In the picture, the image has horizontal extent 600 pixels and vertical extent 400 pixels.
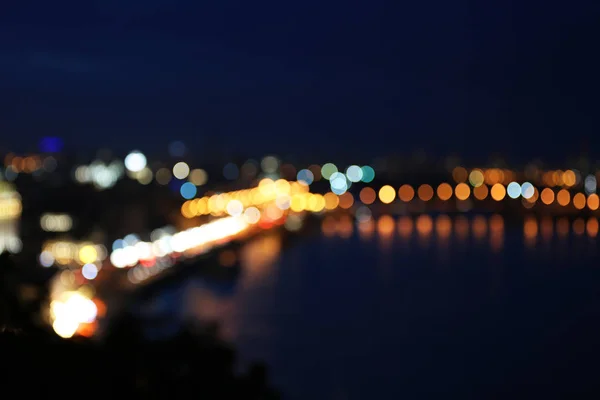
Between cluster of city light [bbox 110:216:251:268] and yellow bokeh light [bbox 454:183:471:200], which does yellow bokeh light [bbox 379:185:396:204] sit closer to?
yellow bokeh light [bbox 454:183:471:200]

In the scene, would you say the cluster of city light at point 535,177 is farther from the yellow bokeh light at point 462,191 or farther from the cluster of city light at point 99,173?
the cluster of city light at point 99,173

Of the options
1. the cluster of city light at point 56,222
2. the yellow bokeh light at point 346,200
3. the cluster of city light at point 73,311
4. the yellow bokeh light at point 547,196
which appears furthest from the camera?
the yellow bokeh light at point 346,200

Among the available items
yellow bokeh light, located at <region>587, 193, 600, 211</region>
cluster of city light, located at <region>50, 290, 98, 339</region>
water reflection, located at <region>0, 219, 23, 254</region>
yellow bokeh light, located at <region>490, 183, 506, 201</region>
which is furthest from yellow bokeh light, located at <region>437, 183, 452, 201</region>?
cluster of city light, located at <region>50, 290, 98, 339</region>

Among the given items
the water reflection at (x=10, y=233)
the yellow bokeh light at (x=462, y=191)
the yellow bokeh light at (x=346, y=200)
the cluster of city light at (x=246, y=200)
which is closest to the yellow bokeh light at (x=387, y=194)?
the yellow bokeh light at (x=346, y=200)

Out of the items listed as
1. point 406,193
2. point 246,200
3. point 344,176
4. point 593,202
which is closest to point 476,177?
point 406,193

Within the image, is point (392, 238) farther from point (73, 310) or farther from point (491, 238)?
point (73, 310)

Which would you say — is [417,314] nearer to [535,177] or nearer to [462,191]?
[535,177]
